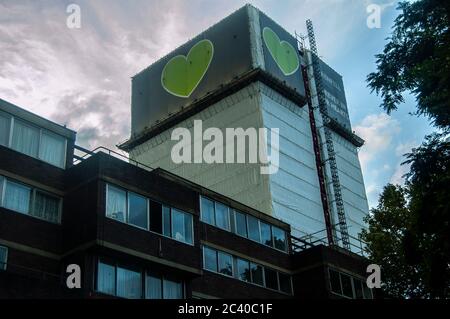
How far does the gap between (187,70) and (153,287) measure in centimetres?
5315

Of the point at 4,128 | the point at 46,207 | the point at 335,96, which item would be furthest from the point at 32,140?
the point at 335,96

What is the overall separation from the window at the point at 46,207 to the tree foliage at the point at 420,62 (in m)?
15.4

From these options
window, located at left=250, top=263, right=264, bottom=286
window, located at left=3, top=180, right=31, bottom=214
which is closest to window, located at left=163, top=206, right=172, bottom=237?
window, located at left=3, top=180, right=31, bottom=214

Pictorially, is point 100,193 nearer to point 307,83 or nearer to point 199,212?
point 199,212

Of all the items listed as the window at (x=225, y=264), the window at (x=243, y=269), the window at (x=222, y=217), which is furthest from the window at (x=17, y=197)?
the window at (x=243, y=269)

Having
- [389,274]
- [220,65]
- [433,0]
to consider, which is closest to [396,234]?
[389,274]

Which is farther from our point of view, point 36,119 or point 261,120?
point 261,120

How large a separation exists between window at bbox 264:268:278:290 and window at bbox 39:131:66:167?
1494 cm

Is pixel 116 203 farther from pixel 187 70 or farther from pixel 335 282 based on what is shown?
pixel 187 70

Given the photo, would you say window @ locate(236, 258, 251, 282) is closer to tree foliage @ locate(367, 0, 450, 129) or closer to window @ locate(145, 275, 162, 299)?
window @ locate(145, 275, 162, 299)

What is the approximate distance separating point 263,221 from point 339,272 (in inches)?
233

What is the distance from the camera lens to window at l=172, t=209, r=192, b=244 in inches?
1263

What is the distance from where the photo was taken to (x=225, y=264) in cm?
3703

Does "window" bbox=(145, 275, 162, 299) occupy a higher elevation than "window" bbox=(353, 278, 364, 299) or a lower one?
lower
